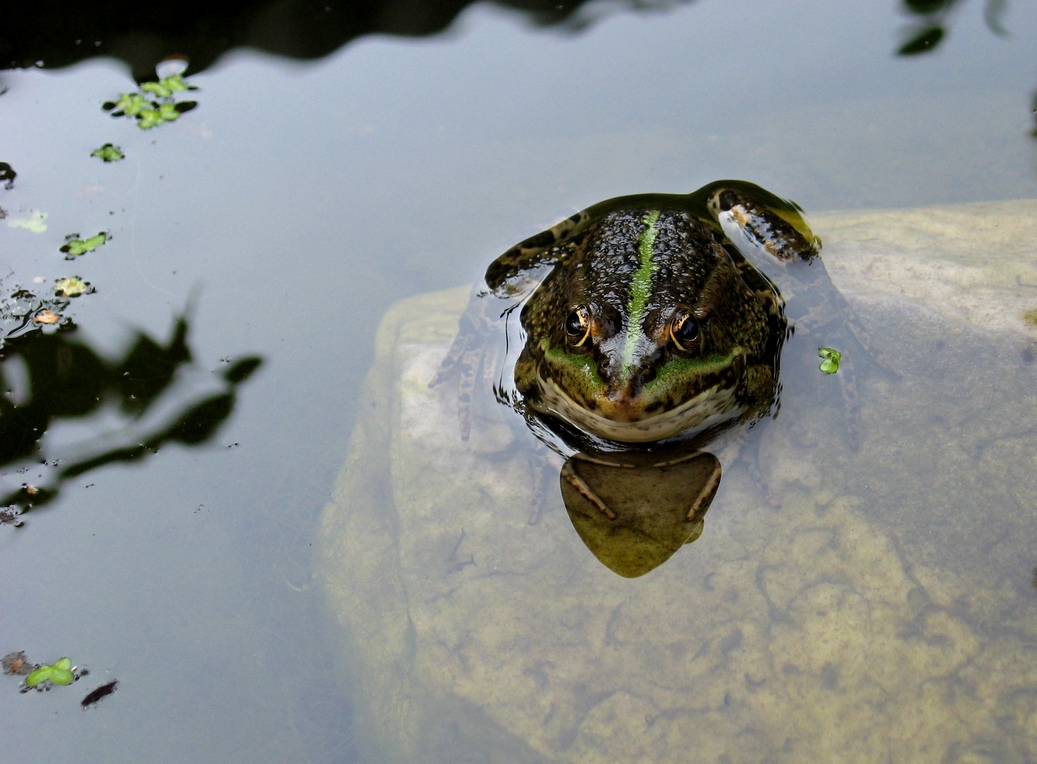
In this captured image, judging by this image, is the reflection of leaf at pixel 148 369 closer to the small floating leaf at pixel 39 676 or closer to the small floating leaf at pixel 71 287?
the small floating leaf at pixel 71 287

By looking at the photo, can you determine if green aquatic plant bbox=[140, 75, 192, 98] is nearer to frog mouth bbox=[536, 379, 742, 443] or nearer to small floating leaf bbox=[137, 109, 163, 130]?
small floating leaf bbox=[137, 109, 163, 130]

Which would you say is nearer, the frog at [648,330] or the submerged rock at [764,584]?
the submerged rock at [764,584]

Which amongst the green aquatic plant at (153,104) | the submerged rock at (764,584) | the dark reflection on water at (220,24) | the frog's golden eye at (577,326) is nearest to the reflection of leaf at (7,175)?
the green aquatic plant at (153,104)

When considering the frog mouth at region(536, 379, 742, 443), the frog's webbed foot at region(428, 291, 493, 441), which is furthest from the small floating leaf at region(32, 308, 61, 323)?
the frog mouth at region(536, 379, 742, 443)

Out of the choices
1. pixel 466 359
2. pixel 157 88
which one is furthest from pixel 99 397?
pixel 157 88

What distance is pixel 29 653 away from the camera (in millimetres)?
3236

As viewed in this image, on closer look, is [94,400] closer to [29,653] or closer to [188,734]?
[29,653]

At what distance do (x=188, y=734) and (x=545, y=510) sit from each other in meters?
1.67

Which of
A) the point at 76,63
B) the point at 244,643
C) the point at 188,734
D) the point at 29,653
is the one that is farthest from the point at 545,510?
the point at 76,63

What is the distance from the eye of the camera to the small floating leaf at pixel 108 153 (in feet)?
17.0

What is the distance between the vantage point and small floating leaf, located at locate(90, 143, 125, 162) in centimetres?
518

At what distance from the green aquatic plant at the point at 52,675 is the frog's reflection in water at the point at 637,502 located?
6.92 feet

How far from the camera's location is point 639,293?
317 centimetres

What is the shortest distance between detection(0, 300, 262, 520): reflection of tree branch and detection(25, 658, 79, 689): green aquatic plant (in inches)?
30.5
